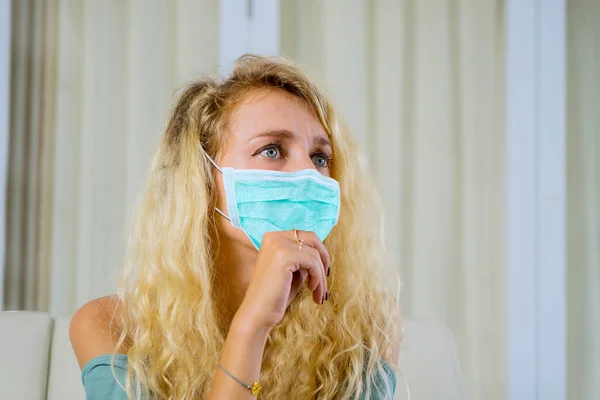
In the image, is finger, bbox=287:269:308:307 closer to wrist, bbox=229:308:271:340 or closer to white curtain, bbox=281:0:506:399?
wrist, bbox=229:308:271:340

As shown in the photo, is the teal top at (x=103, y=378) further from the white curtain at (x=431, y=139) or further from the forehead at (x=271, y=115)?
the white curtain at (x=431, y=139)

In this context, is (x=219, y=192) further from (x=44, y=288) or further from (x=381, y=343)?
(x=44, y=288)

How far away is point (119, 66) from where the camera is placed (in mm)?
2438

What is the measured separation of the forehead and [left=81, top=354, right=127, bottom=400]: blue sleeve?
506 mm

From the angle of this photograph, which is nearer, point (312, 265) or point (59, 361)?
point (312, 265)

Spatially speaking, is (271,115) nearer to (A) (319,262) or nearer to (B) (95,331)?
(A) (319,262)

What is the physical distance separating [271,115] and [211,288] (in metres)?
0.39

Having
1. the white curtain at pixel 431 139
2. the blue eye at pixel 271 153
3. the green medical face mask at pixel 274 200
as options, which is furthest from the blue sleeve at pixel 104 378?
the white curtain at pixel 431 139

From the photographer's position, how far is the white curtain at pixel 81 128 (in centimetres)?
238

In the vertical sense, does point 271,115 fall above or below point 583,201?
above

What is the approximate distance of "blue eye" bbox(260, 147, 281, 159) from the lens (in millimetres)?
1370

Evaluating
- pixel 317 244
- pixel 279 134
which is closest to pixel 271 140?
pixel 279 134

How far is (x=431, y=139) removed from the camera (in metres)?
2.53

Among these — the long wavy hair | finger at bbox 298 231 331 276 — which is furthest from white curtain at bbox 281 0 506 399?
finger at bbox 298 231 331 276
